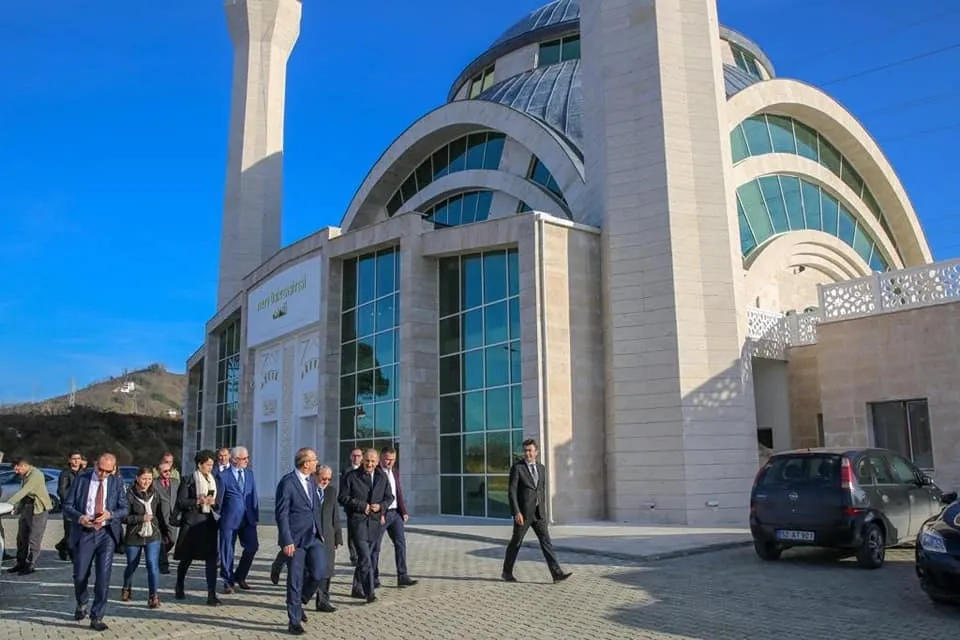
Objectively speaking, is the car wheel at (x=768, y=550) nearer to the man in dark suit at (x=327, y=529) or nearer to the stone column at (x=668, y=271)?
the stone column at (x=668, y=271)

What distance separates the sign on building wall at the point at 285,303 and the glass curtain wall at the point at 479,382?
4.49m

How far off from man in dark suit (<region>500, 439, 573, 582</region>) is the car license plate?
2869mm

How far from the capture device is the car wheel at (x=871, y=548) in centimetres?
915

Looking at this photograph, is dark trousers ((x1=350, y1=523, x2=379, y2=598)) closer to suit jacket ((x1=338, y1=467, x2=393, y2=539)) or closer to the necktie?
suit jacket ((x1=338, y1=467, x2=393, y2=539))

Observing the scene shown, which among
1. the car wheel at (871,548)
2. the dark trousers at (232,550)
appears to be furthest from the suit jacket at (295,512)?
the car wheel at (871,548)

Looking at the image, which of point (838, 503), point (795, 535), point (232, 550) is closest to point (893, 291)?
point (838, 503)

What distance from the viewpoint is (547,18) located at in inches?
1225

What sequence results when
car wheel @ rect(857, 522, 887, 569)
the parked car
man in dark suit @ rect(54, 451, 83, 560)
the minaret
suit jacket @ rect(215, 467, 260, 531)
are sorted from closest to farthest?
1. suit jacket @ rect(215, 467, 260, 531)
2. car wheel @ rect(857, 522, 887, 569)
3. man in dark suit @ rect(54, 451, 83, 560)
4. the parked car
5. the minaret

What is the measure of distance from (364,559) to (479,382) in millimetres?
9446

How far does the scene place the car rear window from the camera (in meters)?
9.65

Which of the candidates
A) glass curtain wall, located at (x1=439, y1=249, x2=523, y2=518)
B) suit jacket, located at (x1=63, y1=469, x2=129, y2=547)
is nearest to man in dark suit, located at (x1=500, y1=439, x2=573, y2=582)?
suit jacket, located at (x1=63, y1=469, x2=129, y2=547)

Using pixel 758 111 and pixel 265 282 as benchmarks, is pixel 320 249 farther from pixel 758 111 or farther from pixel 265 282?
pixel 758 111

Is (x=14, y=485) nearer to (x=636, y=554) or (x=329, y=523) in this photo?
(x=329, y=523)

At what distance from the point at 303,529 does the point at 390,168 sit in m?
21.6
